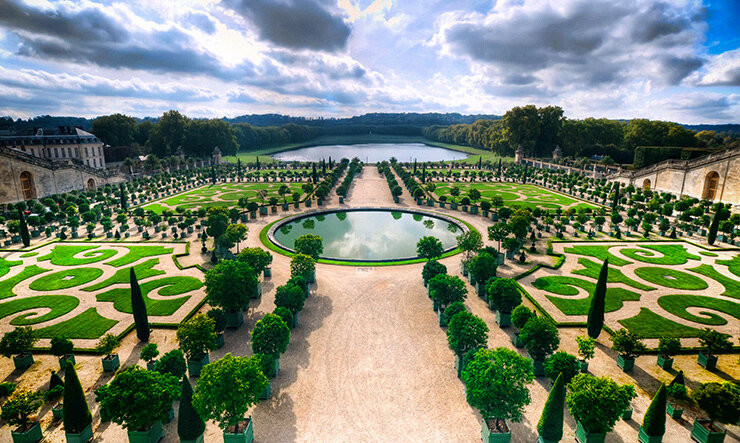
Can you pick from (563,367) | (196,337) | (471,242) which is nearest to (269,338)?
(196,337)

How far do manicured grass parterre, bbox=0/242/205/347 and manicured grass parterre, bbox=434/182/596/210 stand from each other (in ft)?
145

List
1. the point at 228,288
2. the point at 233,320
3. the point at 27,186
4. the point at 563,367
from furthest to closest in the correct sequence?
the point at 27,186
the point at 233,320
the point at 228,288
the point at 563,367

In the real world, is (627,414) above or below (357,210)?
below

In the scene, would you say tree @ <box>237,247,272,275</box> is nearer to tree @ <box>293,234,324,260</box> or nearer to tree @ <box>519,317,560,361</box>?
tree @ <box>293,234,324,260</box>

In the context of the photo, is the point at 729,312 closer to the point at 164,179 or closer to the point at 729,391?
the point at 729,391

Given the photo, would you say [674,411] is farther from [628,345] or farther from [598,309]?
[598,309]

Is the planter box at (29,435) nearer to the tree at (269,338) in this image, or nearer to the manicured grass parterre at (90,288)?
the manicured grass parterre at (90,288)

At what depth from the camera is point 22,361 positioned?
1925 centimetres

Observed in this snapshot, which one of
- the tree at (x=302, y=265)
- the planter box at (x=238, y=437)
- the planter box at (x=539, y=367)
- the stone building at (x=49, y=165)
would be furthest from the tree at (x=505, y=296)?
the stone building at (x=49, y=165)

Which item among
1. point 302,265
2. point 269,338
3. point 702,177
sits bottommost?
point 269,338

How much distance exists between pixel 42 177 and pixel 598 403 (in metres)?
83.1

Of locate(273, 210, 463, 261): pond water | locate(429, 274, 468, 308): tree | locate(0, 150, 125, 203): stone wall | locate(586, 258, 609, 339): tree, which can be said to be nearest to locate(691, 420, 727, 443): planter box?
locate(586, 258, 609, 339): tree

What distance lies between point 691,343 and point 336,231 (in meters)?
34.4

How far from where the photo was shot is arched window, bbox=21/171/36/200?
60.7m
